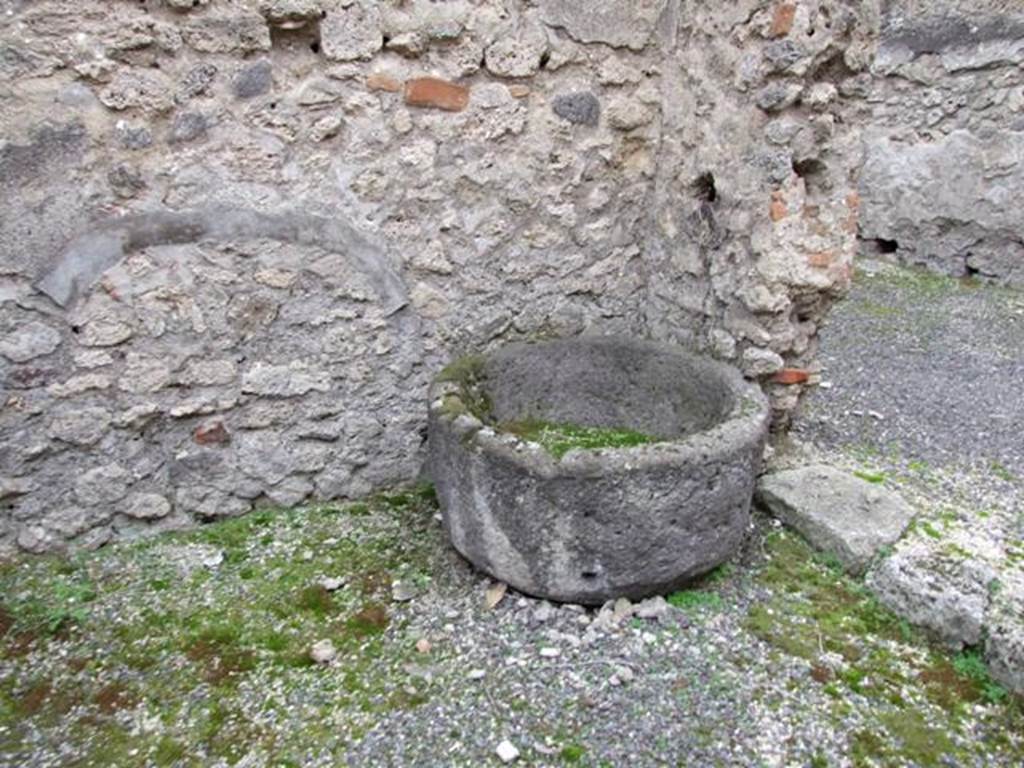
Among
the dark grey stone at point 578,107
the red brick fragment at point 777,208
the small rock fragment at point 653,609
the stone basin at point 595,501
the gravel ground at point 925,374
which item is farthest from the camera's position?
the gravel ground at point 925,374

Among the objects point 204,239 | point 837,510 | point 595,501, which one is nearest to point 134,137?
point 204,239

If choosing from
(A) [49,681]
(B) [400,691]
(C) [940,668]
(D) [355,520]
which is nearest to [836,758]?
(C) [940,668]

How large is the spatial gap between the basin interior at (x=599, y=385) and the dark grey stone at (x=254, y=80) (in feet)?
3.87

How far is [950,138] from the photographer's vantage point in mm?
5883

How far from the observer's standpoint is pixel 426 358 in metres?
3.08

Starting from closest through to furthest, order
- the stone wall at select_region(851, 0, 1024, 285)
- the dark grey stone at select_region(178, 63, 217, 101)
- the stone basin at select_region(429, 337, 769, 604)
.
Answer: the stone basin at select_region(429, 337, 769, 604) → the dark grey stone at select_region(178, 63, 217, 101) → the stone wall at select_region(851, 0, 1024, 285)

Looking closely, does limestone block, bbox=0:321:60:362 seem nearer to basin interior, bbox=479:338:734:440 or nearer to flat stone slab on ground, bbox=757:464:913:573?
basin interior, bbox=479:338:734:440

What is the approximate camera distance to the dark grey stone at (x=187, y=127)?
2.54 meters

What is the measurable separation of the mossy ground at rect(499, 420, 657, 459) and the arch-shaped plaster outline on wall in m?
0.64

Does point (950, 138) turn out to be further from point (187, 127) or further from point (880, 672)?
point (187, 127)

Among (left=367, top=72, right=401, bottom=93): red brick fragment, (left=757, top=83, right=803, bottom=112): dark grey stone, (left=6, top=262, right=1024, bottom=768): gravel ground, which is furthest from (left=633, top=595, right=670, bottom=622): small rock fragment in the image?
(left=367, top=72, right=401, bottom=93): red brick fragment

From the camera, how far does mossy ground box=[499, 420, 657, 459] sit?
2932 millimetres

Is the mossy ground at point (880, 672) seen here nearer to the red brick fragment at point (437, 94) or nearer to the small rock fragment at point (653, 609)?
the small rock fragment at point (653, 609)

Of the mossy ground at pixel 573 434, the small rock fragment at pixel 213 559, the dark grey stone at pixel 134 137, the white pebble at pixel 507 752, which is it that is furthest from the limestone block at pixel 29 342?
the white pebble at pixel 507 752
